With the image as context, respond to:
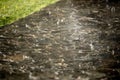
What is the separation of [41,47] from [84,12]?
7146 millimetres

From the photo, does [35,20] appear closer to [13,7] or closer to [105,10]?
[13,7]

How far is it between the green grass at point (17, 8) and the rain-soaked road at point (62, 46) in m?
0.57

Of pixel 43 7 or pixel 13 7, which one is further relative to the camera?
pixel 43 7

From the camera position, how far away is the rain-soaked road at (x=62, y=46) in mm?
9797

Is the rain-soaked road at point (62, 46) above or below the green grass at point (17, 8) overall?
below

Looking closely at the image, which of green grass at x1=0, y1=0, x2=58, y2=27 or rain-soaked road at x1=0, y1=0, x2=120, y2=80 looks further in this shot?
green grass at x1=0, y1=0, x2=58, y2=27

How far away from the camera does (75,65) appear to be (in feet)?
34.1

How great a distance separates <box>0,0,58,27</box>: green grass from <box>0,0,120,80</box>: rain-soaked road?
57 centimetres

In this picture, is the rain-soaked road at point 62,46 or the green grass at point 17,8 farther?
the green grass at point 17,8

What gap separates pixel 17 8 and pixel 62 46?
23.5 feet

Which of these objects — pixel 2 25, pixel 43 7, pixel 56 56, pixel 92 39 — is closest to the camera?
pixel 56 56

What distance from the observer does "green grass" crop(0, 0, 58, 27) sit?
53.9ft

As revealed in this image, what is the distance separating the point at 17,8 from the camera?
736 inches

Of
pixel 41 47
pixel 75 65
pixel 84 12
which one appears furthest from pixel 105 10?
pixel 75 65
